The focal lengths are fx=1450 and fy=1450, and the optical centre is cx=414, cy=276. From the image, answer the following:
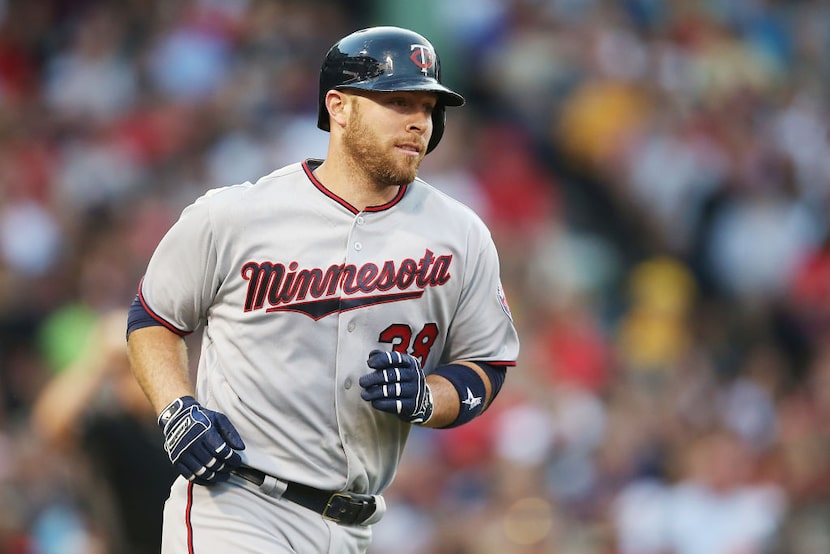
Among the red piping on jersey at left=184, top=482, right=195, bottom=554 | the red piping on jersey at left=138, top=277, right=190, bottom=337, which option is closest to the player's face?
the red piping on jersey at left=138, top=277, right=190, bottom=337

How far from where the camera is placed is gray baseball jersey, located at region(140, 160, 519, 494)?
4.21 meters

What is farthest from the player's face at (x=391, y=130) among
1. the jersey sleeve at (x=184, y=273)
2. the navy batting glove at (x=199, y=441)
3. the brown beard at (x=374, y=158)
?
the navy batting glove at (x=199, y=441)

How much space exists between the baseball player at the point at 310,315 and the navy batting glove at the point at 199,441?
0.06 ft

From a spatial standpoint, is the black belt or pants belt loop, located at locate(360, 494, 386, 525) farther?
pants belt loop, located at locate(360, 494, 386, 525)

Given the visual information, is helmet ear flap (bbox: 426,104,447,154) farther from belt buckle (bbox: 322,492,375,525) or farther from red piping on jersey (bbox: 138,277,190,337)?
belt buckle (bbox: 322,492,375,525)

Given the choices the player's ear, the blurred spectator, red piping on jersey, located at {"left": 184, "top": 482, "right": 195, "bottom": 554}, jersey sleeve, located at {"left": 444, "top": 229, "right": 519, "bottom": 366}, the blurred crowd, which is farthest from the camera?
the blurred crowd

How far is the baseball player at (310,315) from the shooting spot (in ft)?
13.8

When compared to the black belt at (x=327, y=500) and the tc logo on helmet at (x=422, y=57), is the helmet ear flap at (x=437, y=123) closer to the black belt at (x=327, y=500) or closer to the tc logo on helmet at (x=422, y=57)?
the tc logo on helmet at (x=422, y=57)

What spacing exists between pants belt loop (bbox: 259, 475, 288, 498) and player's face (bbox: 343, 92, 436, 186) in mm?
Answer: 937

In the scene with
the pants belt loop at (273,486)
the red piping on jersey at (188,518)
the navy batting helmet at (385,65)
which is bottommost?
the red piping on jersey at (188,518)

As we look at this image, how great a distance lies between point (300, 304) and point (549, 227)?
6446 millimetres

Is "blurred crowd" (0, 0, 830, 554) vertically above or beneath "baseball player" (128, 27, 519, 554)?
beneath

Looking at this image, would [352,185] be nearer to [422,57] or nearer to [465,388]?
[422,57]

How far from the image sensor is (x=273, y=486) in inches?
165
